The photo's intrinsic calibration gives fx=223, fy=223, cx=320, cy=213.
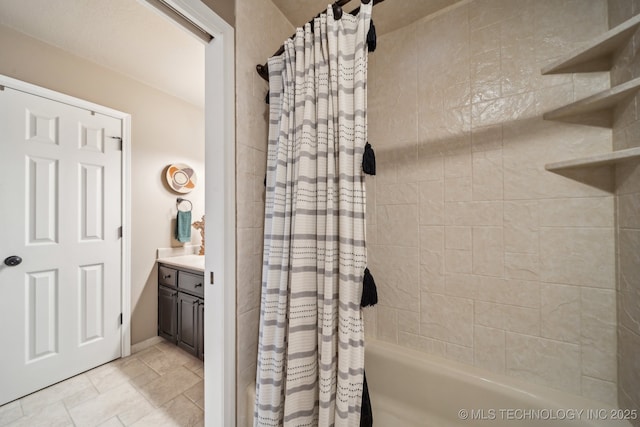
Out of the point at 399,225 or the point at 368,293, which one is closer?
the point at 368,293

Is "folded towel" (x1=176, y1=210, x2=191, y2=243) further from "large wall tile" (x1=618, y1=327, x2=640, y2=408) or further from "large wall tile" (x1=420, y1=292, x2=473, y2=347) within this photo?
"large wall tile" (x1=618, y1=327, x2=640, y2=408)

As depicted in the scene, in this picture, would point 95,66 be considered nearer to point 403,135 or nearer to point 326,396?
point 403,135

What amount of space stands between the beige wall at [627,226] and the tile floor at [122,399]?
2046 millimetres

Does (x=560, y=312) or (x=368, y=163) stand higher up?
(x=368, y=163)

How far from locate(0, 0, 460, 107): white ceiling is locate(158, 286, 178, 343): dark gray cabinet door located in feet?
6.62

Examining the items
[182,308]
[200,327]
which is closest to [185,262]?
[182,308]

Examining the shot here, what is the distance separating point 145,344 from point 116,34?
258 cm

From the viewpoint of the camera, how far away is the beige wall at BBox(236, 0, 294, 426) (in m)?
1.04

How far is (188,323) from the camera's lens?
1934 millimetres

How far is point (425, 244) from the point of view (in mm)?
1237

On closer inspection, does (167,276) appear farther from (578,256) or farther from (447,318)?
(578,256)

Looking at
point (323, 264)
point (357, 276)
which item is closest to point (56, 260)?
point (323, 264)

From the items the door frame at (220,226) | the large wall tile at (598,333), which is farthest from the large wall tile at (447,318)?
the door frame at (220,226)

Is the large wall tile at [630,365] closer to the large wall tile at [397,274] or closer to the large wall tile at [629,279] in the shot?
the large wall tile at [629,279]
